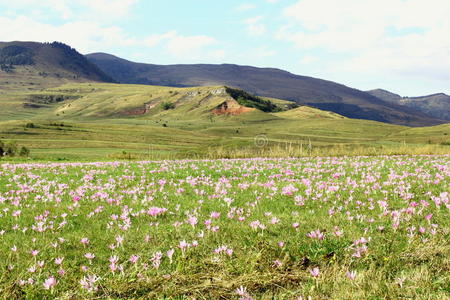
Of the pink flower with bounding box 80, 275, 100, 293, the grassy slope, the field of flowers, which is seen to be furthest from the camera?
the grassy slope

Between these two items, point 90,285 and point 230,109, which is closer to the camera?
point 90,285

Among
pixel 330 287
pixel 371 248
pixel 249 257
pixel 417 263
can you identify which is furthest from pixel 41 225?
pixel 417 263

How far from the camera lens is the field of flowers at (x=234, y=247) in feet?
13.4

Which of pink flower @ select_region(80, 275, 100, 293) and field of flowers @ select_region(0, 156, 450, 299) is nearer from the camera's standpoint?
pink flower @ select_region(80, 275, 100, 293)

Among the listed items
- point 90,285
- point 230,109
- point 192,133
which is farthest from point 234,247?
point 230,109

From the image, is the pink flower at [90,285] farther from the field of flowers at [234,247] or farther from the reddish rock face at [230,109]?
the reddish rock face at [230,109]

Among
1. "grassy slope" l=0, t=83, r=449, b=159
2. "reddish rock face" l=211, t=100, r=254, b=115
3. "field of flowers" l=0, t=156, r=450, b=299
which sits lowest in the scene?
"grassy slope" l=0, t=83, r=449, b=159

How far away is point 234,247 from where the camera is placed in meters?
5.36

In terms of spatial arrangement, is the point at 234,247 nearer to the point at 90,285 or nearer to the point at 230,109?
the point at 90,285

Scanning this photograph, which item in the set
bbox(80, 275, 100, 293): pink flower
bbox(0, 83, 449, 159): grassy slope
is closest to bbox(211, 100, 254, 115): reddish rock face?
bbox(0, 83, 449, 159): grassy slope

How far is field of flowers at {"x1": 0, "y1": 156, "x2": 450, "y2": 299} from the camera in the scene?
160 inches

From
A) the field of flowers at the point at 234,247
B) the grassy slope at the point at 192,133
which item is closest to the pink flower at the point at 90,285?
the field of flowers at the point at 234,247

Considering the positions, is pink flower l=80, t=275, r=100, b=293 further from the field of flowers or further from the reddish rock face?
the reddish rock face

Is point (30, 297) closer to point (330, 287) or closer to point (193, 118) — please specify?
point (330, 287)
